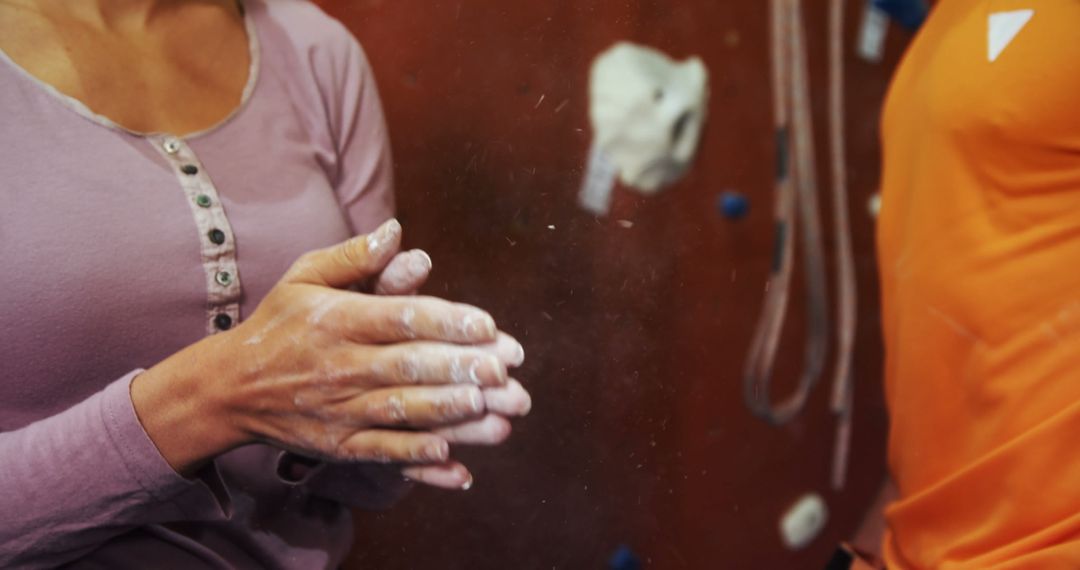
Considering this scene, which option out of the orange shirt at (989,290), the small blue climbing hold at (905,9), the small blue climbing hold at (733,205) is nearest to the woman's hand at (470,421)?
the orange shirt at (989,290)

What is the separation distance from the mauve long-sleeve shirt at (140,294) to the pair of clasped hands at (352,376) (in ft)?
0.11

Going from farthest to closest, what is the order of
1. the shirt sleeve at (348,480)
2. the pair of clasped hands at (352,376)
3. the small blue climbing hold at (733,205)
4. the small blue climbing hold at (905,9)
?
the small blue climbing hold at (905,9), the small blue climbing hold at (733,205), the shirt sleeve at (348,480), the pair of clasped hands at (352,376)

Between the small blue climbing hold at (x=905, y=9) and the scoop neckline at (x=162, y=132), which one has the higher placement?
the scoop neckline at (x=162, y=132)

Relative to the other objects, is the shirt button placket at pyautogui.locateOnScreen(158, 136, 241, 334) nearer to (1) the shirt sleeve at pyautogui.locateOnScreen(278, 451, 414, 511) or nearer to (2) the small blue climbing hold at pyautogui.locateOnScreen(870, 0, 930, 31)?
(1) the shirt sleeve at pyautogui.locateOnScreen(278, 451, 414, 511)

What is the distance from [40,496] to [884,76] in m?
1.00

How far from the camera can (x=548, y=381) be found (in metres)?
0.50

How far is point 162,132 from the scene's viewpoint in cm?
44

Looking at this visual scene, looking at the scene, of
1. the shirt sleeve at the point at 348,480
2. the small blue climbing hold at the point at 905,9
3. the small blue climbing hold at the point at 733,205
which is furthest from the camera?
the small blue climbing hold at the point at 905,9

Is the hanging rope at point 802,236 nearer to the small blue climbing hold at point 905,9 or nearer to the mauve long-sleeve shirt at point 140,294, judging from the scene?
the small blue climbing hold at point 905,9

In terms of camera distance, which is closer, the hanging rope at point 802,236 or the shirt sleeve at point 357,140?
the shirt sleeve at point 357,140

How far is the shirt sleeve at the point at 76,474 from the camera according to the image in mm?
385

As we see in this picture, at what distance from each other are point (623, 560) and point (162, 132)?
0.40 metres

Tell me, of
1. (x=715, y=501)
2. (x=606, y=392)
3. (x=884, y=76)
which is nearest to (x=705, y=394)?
(x=715, y=501)

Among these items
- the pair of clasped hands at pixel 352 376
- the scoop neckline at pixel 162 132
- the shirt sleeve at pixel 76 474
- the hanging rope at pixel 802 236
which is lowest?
the hanging rope at pixel 802 236
